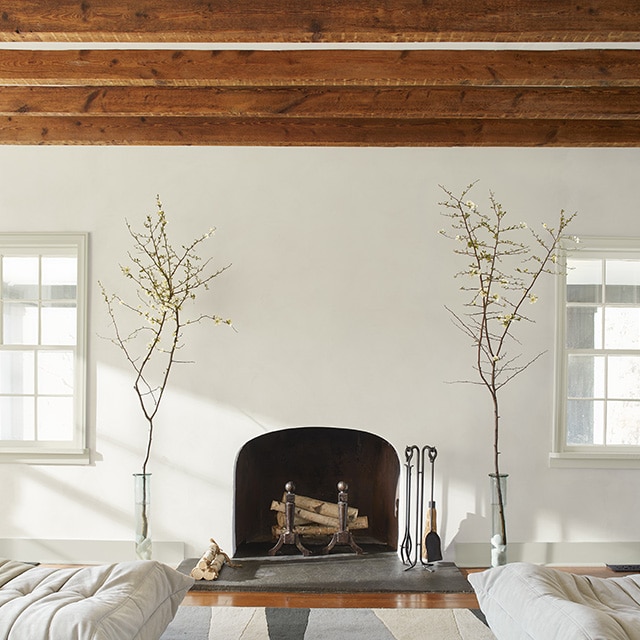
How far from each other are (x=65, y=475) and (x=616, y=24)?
4479 millimetres

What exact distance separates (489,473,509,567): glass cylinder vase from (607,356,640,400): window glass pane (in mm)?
1200

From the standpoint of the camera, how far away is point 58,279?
5578 millimetres

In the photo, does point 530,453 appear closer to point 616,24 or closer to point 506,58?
point 506,58

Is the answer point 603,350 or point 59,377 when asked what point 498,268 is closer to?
point 603,350

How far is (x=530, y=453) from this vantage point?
5.36 meters

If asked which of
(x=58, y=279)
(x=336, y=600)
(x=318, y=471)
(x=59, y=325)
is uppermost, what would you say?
(x=58, y=279)

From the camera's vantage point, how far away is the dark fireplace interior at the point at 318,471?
572cm

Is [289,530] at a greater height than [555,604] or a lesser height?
lesser

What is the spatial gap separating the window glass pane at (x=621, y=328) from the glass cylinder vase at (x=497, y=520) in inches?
54.2

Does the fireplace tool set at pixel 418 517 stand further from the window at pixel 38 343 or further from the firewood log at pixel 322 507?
the window at pixel 38 343

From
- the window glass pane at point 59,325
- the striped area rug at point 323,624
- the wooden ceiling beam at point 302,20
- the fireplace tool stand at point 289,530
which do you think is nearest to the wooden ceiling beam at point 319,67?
the wooden ceiling beam at point 302,20

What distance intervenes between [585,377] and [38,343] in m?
4.07

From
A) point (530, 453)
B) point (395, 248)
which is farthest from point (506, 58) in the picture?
point (530, 453)

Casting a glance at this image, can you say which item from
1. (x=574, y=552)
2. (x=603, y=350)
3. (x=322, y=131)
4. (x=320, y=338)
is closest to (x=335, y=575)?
(x=320, y=338)
